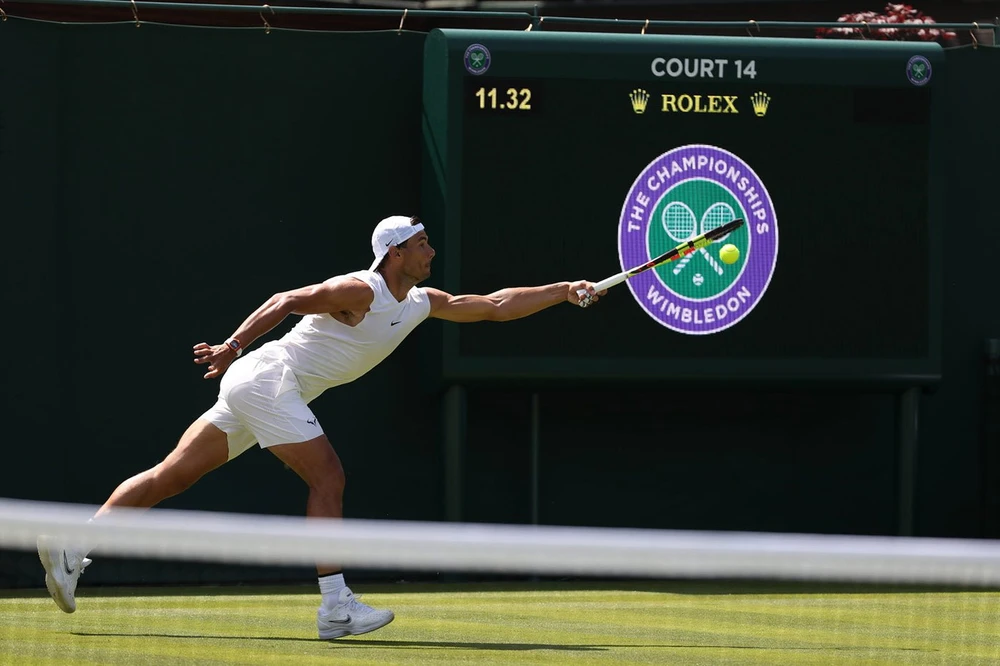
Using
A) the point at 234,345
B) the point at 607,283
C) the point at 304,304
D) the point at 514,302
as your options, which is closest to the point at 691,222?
the point at 607,283

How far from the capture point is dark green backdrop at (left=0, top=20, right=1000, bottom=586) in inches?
356

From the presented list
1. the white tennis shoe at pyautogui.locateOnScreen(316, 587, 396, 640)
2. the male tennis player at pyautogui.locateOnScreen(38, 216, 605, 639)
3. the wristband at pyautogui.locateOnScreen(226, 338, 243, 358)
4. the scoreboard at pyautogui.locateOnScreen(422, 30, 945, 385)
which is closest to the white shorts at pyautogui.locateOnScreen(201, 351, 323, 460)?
the male tennis player at pyautogui.locateOnScreen(38, 216, 605, 639)

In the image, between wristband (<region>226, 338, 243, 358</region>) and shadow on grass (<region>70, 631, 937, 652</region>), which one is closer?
shadow on grass (<region>70, 631, 937, 652</region>)

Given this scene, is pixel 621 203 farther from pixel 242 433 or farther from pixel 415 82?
pixel 242 433

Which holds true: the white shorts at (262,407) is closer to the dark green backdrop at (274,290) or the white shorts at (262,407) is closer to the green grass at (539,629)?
the green grass at (539,629)

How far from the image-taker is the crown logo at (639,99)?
Answer: 9188mm

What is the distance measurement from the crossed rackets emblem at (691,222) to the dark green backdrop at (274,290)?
2.33 ft

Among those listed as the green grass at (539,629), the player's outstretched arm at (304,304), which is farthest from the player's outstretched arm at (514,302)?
the green grass at (539,629)

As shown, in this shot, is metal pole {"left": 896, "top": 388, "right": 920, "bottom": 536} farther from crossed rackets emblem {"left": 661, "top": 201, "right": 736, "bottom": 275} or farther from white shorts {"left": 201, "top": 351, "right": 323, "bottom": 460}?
white shorts {"left": 201, "top": 351, "right": 323, "bottom": 460}

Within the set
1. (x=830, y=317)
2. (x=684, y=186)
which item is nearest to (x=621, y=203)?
(x=684, y=186)

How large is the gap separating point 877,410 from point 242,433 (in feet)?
14.7

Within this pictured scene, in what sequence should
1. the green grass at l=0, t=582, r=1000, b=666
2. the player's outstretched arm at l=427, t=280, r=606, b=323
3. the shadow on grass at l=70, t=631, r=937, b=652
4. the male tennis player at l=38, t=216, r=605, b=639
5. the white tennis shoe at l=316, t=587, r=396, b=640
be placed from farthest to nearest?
the player's outstretched arm at l=427, t=280, r=606, b=323 < the male tennis player at l=38, t=216, r=605, b=639 < the white tennis shoe at l=316, t=587, r=396, b=640 < the shadow on grass at l=70, t=631, r=937, b=652 < the green grass at l=0, t=582, r=1000, b=666

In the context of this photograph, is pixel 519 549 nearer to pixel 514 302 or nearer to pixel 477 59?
pixel 514 302

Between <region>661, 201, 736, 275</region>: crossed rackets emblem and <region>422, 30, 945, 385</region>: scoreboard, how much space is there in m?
0.01
